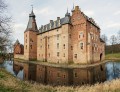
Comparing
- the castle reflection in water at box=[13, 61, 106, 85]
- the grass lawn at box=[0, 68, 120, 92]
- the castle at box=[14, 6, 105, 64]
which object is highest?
the castle at box=[14, 6, 105, 64]

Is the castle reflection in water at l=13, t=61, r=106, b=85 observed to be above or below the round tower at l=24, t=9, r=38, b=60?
below

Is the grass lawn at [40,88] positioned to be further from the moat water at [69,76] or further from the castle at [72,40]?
the castle at [72,40]

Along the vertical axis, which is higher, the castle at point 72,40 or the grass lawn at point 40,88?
the castle at point 72,40

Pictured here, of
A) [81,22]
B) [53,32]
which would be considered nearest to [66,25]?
[81,22]

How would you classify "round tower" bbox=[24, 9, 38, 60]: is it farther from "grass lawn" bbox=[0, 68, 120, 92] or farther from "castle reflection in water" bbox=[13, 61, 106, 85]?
"grass lawn" bbox=[0, 68, 120, 92]

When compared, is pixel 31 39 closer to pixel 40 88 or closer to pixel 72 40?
pixel 72 40

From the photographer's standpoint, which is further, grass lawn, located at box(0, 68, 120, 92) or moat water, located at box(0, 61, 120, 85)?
moat water, located at box(0, 61, 120, 85)

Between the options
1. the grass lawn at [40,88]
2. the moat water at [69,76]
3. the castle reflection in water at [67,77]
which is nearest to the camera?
the grass lawn at [40,88]

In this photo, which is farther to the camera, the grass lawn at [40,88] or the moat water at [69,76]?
the moat water at [69,76]

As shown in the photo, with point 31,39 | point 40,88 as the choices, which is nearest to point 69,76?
point 40,88

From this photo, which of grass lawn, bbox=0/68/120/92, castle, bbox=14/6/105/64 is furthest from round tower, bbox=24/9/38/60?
grass lawn, bbox=0/68/120/92

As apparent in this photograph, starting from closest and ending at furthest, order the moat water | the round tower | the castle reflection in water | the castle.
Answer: the castle reflection in water < the moat water < the castle < the round tower

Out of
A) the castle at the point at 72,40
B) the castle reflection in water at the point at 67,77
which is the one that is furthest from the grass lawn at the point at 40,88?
the castle at the point at 72,40

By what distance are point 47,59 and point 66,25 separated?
36.8 feet
